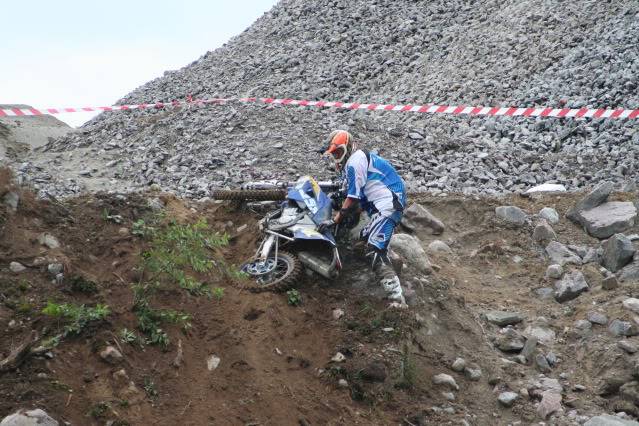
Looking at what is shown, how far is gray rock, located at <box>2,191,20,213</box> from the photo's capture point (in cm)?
744

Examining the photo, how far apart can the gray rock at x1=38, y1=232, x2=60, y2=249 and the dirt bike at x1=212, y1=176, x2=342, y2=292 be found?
208cm


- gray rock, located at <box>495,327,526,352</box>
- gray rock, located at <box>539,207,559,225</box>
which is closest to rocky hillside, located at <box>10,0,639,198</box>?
gray rock, located at <box>539,207,559,225</box>

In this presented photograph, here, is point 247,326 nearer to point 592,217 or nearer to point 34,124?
point 592,217

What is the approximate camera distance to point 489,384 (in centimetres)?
743

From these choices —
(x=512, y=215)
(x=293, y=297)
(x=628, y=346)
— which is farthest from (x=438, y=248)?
(x=628, y=346)

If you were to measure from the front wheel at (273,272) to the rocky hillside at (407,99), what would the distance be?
442cm

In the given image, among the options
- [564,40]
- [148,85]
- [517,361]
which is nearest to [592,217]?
[517,361]

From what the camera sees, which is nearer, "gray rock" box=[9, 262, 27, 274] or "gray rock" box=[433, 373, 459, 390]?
"gray rock" box=[9, 262, 27, 274]

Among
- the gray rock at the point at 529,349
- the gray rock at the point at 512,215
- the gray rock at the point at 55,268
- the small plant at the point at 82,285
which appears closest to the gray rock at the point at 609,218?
the gray rock at the point at 512,215

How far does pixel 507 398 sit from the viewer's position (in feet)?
23.4

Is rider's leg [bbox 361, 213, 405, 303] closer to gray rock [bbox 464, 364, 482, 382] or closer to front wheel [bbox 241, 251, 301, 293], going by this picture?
front wheel [bbox 241, 251, 301, 293]

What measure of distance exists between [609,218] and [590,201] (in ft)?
1.59

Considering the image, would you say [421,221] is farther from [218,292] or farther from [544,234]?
[218,292]

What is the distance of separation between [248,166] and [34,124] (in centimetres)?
1029
